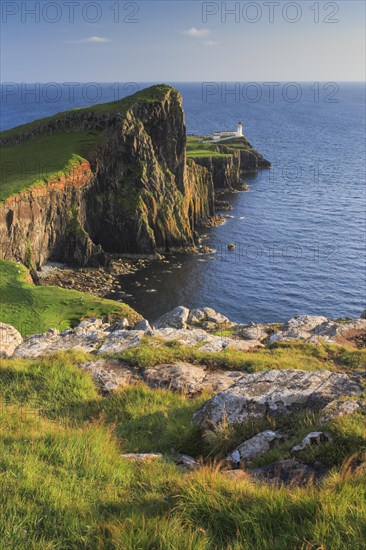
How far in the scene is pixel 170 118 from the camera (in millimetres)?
84375

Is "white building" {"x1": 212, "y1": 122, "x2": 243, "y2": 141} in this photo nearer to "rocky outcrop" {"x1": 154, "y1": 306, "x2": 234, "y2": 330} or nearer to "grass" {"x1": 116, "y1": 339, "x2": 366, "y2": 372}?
"rocky outcrop" {"x1": 154, "y1": 306, "x2": 234, "y2": 330}

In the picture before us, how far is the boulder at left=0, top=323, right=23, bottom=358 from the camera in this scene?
21231mm

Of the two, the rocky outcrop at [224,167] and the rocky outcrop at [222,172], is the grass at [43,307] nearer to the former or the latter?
the rocky outcrop at [224,167]

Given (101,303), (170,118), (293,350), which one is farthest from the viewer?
(170,118)

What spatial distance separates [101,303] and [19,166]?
33341mm

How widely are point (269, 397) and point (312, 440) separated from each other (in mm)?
2596

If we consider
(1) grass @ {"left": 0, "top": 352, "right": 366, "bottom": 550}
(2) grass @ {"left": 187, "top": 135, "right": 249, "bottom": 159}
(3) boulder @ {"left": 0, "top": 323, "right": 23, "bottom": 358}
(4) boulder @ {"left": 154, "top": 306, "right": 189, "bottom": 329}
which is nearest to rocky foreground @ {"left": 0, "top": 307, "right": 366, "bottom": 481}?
(3) boulder @ {"left": 0, "top": 323, "right": 23, "bottom": 358}

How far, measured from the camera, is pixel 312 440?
942 centimetres

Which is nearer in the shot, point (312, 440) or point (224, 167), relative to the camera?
point (312, 440)

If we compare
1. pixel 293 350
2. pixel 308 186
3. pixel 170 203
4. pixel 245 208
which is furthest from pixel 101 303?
pixel 308 186

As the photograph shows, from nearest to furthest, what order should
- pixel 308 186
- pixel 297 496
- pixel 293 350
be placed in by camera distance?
pixel 297 496 → pixel 293 350 → pixel 308 186

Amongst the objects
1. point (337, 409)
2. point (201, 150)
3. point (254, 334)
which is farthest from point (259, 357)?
point (201, 150)

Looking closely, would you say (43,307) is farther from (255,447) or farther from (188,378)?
(255,447)

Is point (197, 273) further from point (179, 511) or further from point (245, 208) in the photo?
point (179, 511)
